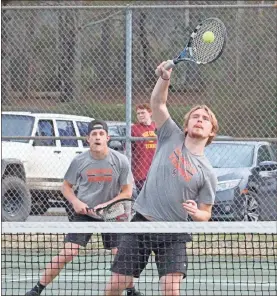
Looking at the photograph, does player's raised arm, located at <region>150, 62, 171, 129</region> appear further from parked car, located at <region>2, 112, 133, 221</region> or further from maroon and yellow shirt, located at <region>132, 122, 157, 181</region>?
parked car, located at <region>2, 112, 133, 221</region>

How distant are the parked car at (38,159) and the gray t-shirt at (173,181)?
4.73 meters

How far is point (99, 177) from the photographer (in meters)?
9.30

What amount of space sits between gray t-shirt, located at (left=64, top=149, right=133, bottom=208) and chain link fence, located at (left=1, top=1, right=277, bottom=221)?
177 cm

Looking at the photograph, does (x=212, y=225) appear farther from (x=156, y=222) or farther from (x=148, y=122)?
(x=148, y=122)

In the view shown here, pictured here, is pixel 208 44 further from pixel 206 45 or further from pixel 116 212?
pixel 116 212

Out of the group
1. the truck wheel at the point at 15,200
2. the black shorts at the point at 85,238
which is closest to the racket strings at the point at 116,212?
the black shorts at the point at 85,238

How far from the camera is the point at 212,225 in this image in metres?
6.44

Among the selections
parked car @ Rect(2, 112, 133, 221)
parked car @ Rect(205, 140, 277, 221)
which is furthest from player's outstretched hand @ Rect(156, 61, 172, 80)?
parked car @ Rect(2, 112, 133, 221)

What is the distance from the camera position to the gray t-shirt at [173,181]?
6770mm

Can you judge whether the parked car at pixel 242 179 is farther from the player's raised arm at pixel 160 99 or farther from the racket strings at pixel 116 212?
the player's raised arm at pixel 160 99

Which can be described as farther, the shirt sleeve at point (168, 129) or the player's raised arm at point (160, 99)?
the shirt sleeve at point (168, 129)

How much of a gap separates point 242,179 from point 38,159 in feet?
6.83

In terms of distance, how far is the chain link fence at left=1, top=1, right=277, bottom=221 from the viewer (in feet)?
38.4

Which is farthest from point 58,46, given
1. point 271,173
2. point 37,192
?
point 271,173
